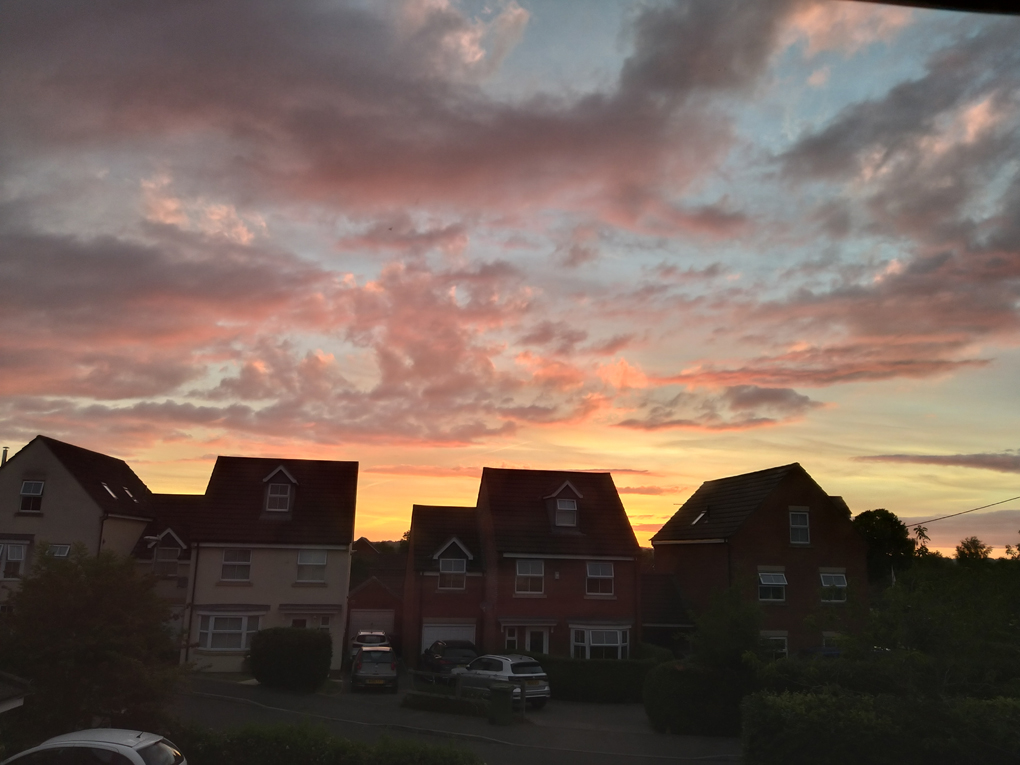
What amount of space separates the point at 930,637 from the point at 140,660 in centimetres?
1673

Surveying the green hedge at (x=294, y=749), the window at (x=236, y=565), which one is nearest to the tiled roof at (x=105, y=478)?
the window at (x=236, y=565)

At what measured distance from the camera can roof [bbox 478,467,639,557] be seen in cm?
3878

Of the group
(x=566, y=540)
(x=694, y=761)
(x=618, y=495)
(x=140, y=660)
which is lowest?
(x=694, y=761)

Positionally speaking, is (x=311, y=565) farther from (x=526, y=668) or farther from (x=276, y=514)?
(x=526, y=668)

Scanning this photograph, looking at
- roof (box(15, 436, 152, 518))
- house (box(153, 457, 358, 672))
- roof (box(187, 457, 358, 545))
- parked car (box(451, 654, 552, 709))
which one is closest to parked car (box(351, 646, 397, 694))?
parked car (box(451, 654, 552, 709))

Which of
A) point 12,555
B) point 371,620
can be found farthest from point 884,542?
point 12,555

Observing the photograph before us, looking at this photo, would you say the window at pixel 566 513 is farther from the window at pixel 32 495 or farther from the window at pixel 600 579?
the window at pixel 32 495

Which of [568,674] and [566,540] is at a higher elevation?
[566,540]

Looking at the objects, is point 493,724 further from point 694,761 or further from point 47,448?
point 47,448

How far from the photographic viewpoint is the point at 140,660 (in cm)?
1622

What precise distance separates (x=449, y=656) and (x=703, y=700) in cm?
1279

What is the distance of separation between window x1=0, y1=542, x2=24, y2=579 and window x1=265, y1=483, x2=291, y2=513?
39.7 feet

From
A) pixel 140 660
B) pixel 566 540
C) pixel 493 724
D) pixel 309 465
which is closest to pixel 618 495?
pixel 566 540

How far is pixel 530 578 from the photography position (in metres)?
38.1
